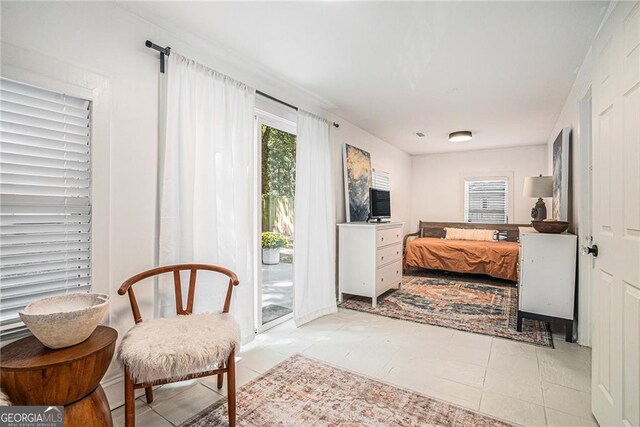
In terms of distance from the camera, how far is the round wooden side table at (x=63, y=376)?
3.88ft

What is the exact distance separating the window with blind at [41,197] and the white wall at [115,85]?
0.26ft

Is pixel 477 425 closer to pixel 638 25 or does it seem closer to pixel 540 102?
pixel 638 25

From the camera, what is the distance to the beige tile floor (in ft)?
6.02

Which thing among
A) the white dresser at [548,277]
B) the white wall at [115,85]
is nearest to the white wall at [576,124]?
the white dresser at [548,277]

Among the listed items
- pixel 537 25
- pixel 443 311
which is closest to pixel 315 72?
pixel 537 25

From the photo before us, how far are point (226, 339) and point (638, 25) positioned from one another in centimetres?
233

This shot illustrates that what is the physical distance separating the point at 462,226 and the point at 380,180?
7.57 ft

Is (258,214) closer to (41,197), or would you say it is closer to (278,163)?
(278,163)

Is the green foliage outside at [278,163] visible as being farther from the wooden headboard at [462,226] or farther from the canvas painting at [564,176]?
the wooden headboard at [462,226]

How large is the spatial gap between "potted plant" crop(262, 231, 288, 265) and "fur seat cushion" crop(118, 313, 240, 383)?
1322 mm

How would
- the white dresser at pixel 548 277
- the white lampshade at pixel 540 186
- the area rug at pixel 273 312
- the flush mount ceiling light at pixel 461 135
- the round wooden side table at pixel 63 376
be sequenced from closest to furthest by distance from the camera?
the round wooden side table at pixel 63 376
the white dresser at pixel 548 277
the area rug at pixel 273 312
the white lampshade at pixel 540 186
the flush mount ceiling light at pixel 461 135

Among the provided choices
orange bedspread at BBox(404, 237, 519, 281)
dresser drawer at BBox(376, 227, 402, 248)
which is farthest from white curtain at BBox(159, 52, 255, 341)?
orange bedspread at BBox(404, 237, 519, 281)

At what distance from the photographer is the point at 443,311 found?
3588 millimetres

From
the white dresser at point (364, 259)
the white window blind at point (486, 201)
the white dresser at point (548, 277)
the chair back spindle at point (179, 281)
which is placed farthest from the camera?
the white window blind at point (486, 201)
